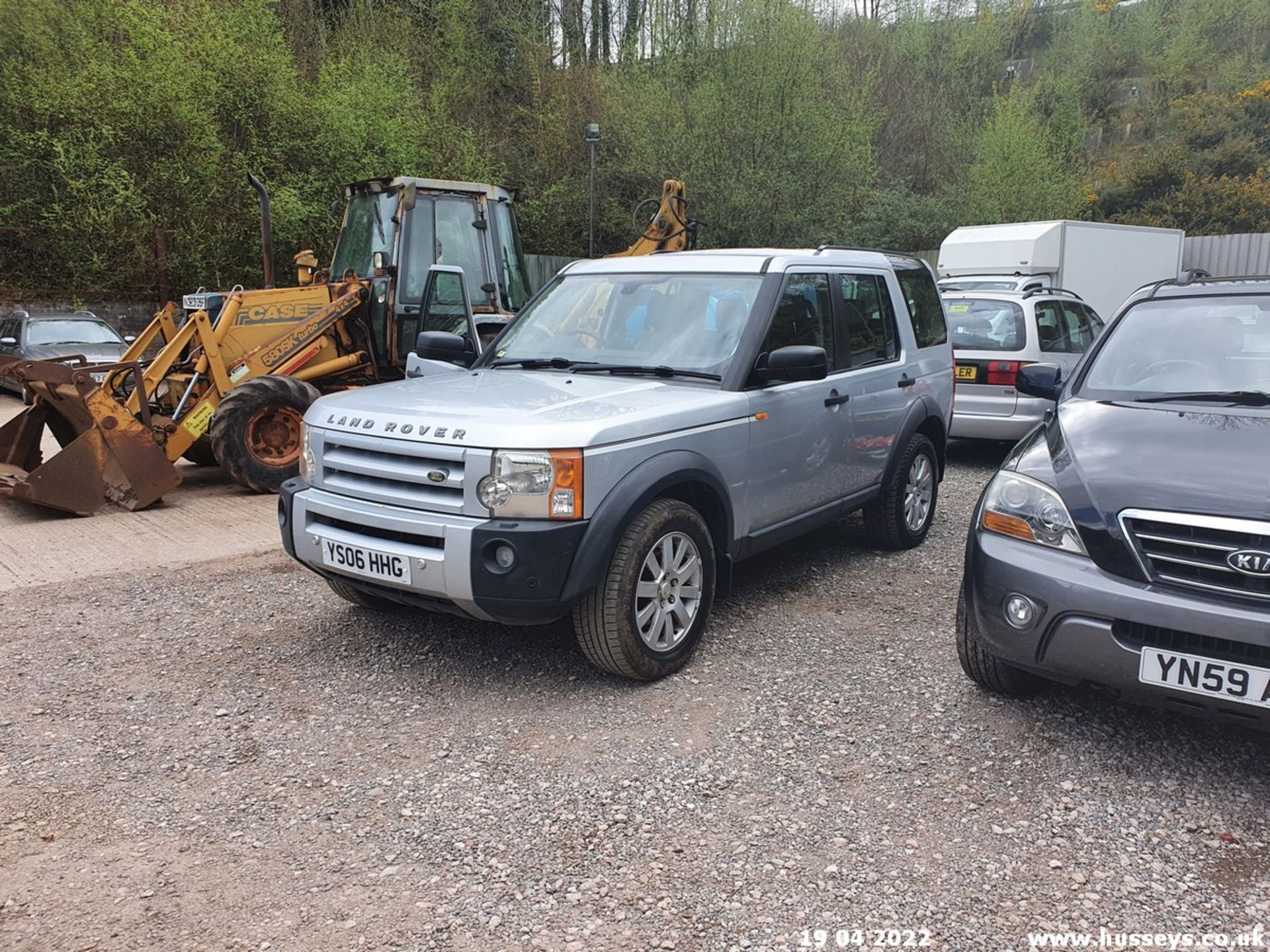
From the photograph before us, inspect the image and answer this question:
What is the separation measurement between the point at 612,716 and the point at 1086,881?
178 centimetres

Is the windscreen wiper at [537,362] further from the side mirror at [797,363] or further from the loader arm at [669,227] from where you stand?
the loader arm at [669,227]

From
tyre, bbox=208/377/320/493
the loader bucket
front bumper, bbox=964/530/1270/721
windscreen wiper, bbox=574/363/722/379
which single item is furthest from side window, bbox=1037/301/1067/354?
the loader bucket

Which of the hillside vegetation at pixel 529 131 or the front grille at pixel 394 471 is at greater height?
the hillside vegetation at pixel 529 131

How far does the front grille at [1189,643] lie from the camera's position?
2.93 metres

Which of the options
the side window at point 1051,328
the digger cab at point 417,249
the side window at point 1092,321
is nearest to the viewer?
the digger cab at point 417,249

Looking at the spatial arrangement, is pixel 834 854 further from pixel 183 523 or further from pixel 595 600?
pixel 183 523

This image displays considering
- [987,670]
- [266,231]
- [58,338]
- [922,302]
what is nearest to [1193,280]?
[922,302]

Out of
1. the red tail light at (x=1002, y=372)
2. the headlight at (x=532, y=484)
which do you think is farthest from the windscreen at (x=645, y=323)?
the red tail light at (x=1002, y=372)

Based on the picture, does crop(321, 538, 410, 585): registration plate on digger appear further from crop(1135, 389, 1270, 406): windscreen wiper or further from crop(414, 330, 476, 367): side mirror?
crop(1135, 389, 1270, 406): windscreen wiper

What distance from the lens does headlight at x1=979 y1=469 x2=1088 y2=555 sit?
3.35m

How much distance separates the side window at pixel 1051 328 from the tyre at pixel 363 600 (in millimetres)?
6846

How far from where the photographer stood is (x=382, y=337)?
29.7 ft

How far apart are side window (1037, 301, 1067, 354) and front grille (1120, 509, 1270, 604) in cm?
636

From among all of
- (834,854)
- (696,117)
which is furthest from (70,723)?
(696,117)
